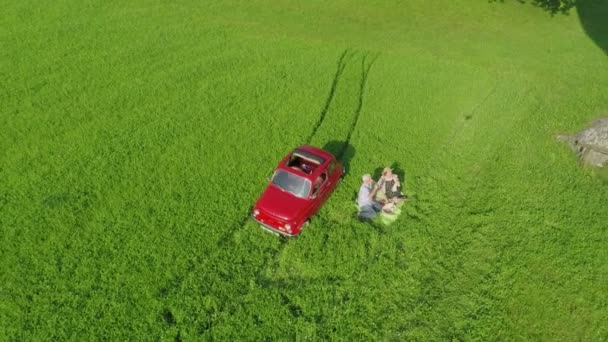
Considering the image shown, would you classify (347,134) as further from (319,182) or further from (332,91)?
(319,182)

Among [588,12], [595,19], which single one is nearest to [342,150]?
[595,19]

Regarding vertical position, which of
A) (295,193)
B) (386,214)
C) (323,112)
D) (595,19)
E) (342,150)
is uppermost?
(595,19)

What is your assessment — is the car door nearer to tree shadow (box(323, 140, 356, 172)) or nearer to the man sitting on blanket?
the man sitting on blanket

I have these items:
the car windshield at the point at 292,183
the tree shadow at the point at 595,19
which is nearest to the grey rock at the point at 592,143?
the car windshield at the point at 292,183

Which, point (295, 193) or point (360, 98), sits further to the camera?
point (360, 98)

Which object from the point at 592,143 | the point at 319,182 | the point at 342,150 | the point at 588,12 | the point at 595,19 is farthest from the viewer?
the point at 588,12

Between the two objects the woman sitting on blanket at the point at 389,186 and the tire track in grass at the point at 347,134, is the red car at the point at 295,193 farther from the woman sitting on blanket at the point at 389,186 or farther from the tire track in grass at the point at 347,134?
the woman sitting on blanket at the point at 389,186

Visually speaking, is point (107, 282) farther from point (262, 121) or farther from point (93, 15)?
point (93, 15)
